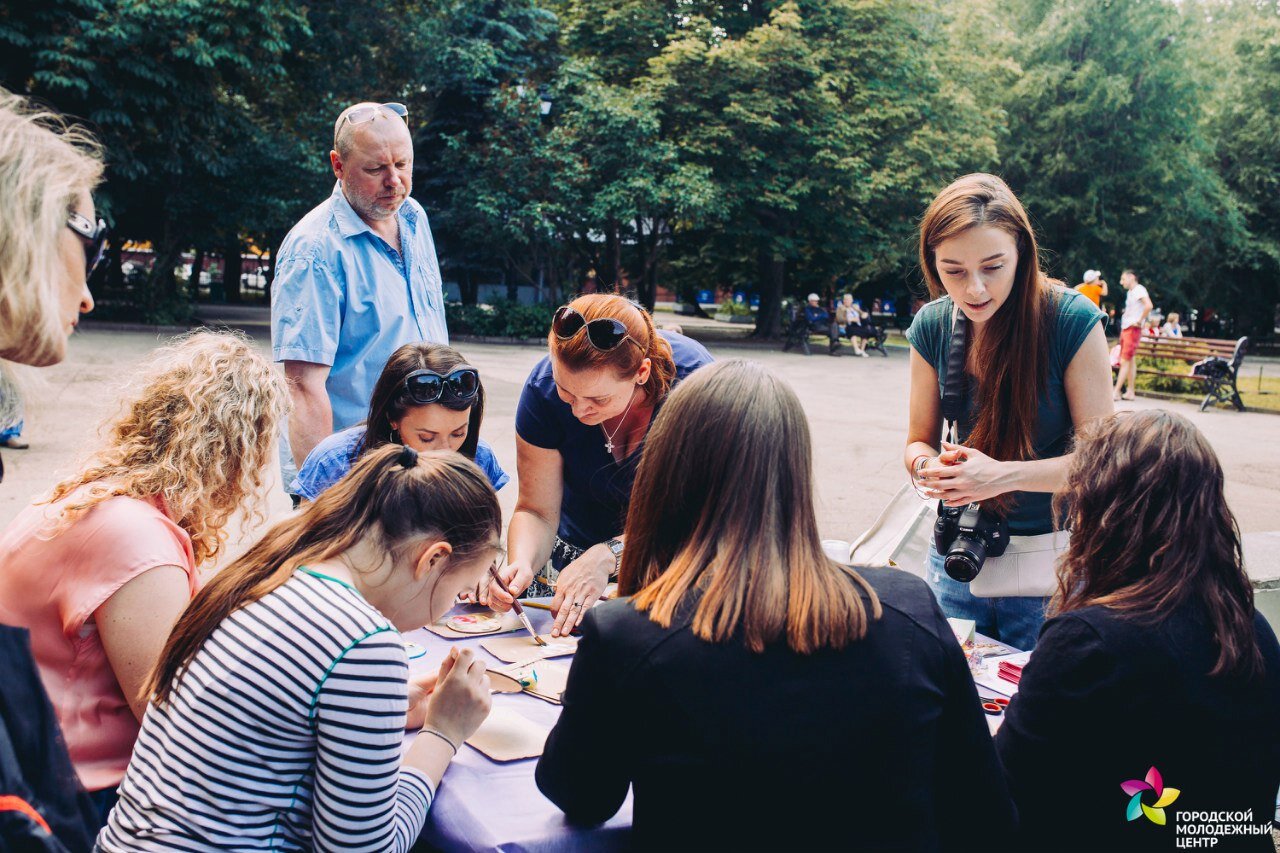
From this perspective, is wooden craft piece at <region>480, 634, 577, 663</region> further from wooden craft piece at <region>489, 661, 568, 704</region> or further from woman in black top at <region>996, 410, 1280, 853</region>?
woman in black top at <region>996, 410, 1280, 853</region>

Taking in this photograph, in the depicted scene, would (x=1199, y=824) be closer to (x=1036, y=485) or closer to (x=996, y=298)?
(x=1036, y=485)

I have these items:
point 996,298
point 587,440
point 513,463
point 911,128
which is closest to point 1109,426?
point 996,298

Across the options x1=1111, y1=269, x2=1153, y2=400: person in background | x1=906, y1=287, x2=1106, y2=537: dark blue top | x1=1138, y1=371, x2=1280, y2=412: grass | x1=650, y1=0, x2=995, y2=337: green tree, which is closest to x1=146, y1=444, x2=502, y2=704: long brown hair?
x1=906, y1=287, x2=1106, y2=537: dark blue top

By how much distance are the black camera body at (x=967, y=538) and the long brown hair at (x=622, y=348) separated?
861 millimetres

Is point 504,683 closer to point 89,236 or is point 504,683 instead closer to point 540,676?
point 540,676

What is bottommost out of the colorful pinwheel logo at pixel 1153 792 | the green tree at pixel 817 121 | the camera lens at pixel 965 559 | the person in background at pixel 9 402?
the colorful pinwheel logo at pixel 1153 792

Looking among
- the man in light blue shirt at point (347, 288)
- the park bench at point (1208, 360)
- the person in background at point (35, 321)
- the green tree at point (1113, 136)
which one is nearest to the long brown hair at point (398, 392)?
the man in light blue shirt at point (347, 288)

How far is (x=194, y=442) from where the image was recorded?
210 cm

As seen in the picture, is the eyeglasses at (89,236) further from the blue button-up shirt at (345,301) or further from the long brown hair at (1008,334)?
the long brown hair at (1008,334)

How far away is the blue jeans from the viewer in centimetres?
272

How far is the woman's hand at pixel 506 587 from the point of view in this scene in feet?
8.80

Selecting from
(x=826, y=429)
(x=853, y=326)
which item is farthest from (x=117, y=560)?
(x=853, y=326)

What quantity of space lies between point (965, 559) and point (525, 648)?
1.16 m

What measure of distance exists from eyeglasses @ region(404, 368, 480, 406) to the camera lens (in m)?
1.49
